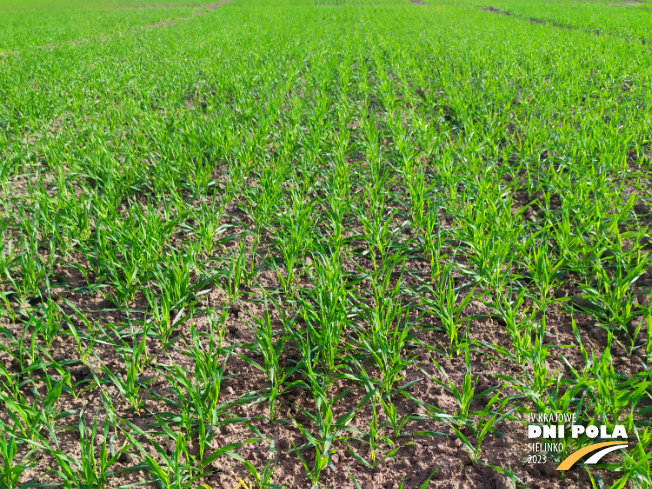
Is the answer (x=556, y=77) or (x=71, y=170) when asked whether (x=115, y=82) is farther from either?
(x=556, y=77)

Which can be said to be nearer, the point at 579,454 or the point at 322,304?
the point at 579,454

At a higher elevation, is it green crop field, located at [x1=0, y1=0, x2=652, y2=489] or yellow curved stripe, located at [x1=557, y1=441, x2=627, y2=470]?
green crop field, located at [x1=0, y1=0, x2=652, y2=489]

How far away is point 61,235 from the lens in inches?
124

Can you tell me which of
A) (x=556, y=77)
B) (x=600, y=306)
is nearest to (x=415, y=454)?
(x=600, y=306)

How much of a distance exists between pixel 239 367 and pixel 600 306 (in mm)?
2030

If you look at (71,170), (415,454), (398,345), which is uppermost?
(71,170)

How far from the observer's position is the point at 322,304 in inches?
83.6

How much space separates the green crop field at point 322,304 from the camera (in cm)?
167

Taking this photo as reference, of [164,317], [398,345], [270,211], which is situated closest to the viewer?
[398,345]

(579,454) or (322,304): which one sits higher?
(322,304)

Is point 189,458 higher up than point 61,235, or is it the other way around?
point 61,235

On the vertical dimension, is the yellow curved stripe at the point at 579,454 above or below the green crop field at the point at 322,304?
below

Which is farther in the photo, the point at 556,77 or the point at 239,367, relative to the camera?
the point at 556,77

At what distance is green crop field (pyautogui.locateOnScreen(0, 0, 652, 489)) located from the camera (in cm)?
167
